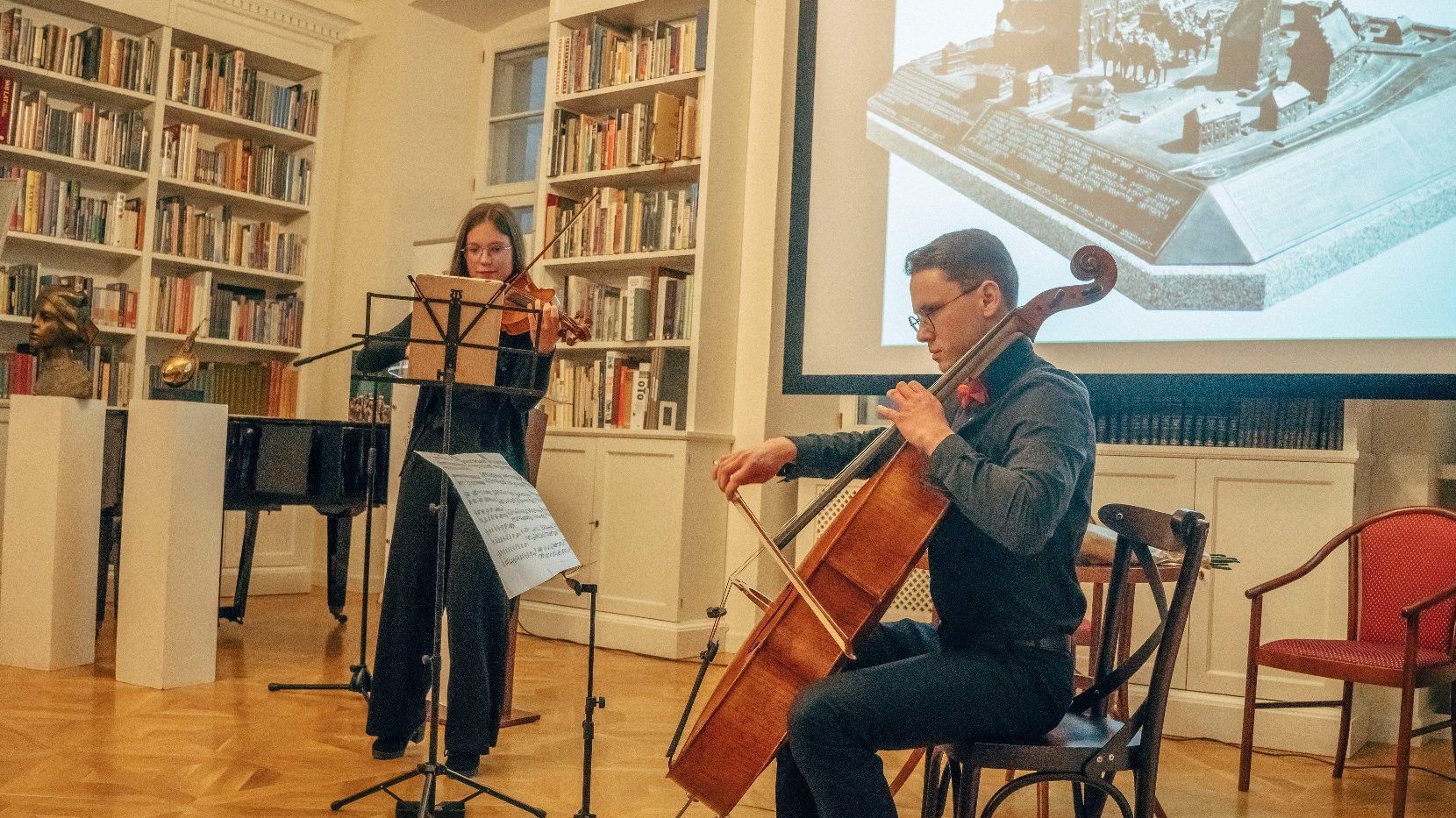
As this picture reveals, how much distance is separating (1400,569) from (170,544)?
11.6ft

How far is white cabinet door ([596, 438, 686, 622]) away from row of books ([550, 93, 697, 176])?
1.18m

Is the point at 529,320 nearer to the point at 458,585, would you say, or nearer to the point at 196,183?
the point at 458,585

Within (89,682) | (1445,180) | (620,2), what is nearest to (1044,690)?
(1445,180)

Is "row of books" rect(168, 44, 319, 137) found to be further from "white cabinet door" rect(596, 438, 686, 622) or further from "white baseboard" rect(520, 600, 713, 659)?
"white baseboard" rect(520, 600, 713, 659)

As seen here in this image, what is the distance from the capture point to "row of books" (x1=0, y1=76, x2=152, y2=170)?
496cm

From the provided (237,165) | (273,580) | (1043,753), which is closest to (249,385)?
(273,580)

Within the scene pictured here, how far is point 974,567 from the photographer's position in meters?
1.64

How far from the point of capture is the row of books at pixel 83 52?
16.3ft

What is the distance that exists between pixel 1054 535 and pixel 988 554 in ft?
0.32

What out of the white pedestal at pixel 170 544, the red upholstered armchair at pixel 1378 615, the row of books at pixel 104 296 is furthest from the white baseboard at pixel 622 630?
the row of books at pixel 104 296

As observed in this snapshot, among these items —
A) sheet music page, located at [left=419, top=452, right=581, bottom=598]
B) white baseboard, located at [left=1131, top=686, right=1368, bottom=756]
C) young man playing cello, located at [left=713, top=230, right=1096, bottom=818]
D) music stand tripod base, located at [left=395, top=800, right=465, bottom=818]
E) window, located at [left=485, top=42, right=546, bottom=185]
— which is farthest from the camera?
window, located at [left=485, top=42, right=546, bottom=185]

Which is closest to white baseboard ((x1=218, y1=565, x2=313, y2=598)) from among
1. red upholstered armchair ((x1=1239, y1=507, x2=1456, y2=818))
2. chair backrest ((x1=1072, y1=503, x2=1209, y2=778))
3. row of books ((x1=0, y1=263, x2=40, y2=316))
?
row of books ((x1=0, y1=263, x2=40, y2=316))

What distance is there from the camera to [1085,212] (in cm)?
355

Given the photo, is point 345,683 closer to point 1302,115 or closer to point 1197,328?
point 1197,328
